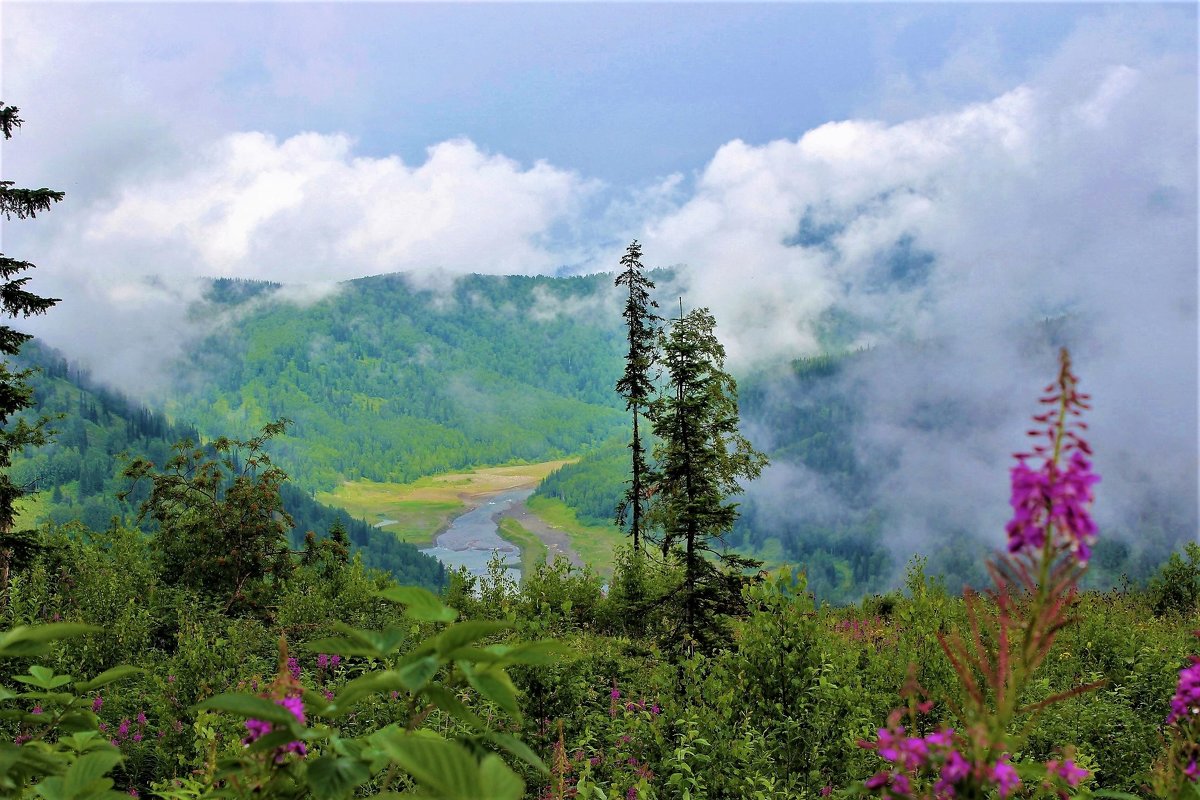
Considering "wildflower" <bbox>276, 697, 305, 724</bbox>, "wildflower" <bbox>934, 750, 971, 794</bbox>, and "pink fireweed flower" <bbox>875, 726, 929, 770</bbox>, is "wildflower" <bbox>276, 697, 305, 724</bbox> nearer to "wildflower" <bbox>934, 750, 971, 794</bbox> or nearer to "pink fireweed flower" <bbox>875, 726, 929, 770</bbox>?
"pink fireweed flower" <bbox>875, 726, 929, 770</bbox>

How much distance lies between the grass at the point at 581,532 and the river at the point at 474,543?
12991 mm

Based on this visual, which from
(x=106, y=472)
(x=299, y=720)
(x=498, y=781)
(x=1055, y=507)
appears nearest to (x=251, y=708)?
(x=299, y=720)

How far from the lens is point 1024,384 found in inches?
6467

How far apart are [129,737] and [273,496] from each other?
432 inches

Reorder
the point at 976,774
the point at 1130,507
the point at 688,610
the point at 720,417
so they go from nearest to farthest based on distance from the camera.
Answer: the point at 976,774 → the point at 688,610 → the point at 720,417 → the point at 1130,507

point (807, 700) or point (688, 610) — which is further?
point (688, 610)

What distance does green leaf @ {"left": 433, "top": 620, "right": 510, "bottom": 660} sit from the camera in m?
1.45

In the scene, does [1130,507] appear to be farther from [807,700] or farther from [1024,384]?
[807,700]

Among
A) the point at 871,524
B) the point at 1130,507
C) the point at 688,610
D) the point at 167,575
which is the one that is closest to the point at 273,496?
the point at 167,575

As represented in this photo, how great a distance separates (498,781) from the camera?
114 centimetres

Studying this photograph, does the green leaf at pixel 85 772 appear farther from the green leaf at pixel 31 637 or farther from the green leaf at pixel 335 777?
the green leaf at pixel 335 777

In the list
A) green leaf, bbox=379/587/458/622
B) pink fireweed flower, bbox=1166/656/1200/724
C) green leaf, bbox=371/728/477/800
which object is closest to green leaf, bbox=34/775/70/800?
green leaf, bbox=379/587/458/622

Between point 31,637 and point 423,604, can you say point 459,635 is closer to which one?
point 423,604

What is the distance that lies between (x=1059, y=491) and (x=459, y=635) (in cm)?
134
